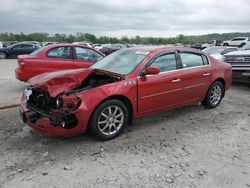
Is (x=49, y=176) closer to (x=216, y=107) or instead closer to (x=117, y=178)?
(x=117, y=178)

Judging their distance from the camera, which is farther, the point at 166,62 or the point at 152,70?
the point at 166,62

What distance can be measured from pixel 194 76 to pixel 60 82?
2811 millimetres

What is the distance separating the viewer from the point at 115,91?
4246 mm

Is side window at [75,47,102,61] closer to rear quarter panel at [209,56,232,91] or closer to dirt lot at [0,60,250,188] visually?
dirt lot at [0,60,250,188]

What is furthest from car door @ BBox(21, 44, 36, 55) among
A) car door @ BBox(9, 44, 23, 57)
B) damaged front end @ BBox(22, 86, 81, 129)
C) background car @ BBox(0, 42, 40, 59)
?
damaged front end @ BBox(22, 86, 81, 129)

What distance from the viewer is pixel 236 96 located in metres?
7.55

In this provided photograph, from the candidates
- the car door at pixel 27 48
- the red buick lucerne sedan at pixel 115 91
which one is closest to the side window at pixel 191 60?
the red buick lucerne sedan at pixel 115 91

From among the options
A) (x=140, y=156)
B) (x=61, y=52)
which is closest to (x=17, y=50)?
(x=61, y=52)

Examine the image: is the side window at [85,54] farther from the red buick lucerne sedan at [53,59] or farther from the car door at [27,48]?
the car door at [27,48]

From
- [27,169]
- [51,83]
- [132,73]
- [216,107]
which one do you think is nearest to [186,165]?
[132,73]

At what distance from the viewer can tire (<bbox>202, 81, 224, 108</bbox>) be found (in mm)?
6043

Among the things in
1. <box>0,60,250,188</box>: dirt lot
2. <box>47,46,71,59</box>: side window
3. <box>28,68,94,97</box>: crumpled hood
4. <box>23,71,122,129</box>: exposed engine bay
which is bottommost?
<box>0,60,250,188</box>: dirt lot

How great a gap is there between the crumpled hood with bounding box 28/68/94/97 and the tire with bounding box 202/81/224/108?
2.95 metres

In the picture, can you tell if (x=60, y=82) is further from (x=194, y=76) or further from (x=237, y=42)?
(x=237, y=42)
